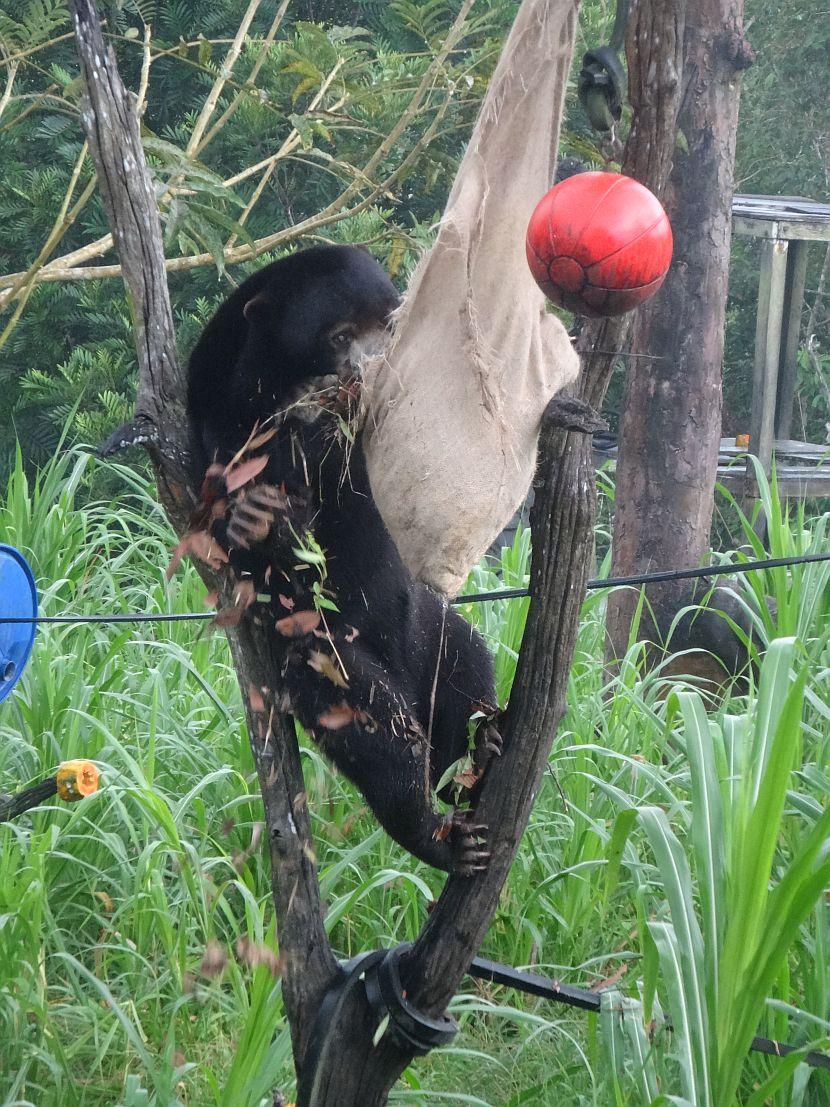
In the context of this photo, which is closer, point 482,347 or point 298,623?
point 482,347

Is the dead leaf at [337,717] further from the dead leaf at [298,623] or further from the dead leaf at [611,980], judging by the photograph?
the dead leaf at [611,980]

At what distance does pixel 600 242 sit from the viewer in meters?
1.50

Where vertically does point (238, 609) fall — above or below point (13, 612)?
above

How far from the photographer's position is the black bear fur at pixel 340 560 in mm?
2248

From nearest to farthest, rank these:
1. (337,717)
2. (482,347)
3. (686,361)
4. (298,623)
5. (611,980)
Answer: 1. (482,347)
2. (298,623)
3. (337,717)
4. (611,980)
5. (686,361)

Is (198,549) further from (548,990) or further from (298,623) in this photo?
(548,990)

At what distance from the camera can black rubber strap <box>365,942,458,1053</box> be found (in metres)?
1.91

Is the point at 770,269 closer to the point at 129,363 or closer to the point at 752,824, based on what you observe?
the point at 129,363

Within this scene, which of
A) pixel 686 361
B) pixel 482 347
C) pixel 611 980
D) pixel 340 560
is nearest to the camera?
pixel 482 347

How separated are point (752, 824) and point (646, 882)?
0.92 m

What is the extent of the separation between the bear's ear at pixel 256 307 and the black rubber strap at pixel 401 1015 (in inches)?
55.2

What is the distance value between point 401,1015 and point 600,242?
1267 millimetres

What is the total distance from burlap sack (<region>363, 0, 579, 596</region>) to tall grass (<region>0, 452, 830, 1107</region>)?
584 mm

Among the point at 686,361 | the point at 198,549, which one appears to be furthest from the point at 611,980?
the point at 686,361
